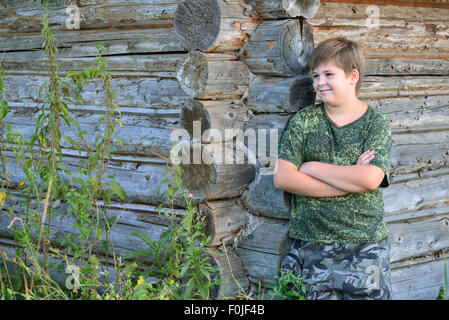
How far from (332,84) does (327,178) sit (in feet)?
1.75

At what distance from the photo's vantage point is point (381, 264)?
4000 mm

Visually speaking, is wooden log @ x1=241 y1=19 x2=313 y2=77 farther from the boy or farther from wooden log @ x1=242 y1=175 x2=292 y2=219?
wooden log @ x1=242 y1=175 x2=292 y2=219

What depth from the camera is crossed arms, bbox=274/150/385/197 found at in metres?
3.81

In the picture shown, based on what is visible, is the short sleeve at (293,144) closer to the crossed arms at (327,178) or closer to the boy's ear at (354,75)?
the crossed arms at (327,178)

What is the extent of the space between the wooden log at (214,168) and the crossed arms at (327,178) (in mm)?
318

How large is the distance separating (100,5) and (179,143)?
1482 mm

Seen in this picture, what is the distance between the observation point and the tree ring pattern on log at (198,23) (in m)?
4.01

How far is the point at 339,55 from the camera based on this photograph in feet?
12.9

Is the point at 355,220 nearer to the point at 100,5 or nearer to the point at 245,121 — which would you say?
the point at 245,121

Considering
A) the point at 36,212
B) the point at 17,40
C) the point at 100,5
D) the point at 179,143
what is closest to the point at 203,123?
the point at 179,143

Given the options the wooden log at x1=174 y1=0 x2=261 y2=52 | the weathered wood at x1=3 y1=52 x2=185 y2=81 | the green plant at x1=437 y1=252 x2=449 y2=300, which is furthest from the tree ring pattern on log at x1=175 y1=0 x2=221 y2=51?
the green plant at x1=437 y1=252 x2=449 y2=300

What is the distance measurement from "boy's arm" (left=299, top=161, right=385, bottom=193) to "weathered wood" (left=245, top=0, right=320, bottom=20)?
90 cm
